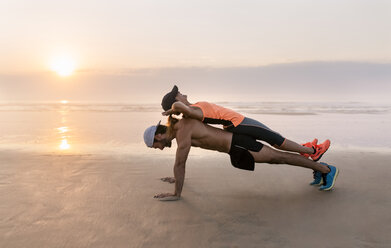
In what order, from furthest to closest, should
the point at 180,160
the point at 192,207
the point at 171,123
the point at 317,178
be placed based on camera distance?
the point at 317,178, the point at 171,123, the point at 180,160, the point at 192,207

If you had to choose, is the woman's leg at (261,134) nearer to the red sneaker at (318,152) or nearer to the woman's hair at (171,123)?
the red sneaker at (318,152)

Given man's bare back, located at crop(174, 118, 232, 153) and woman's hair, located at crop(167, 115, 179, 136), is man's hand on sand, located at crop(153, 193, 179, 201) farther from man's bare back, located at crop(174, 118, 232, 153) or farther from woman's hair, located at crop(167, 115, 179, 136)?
woman's hair, located at crop(167, 115, 179, 136)

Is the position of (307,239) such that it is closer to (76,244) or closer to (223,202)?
(223,202)

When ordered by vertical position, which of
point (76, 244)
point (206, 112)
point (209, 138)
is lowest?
point (76, 244)

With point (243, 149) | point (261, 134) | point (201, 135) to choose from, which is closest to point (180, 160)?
point (201, 135)

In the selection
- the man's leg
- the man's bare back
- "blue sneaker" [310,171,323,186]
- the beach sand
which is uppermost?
the man's bare back

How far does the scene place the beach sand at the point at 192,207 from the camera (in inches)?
118

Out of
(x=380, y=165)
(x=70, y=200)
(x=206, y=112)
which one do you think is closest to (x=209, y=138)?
(x=206, y=112)

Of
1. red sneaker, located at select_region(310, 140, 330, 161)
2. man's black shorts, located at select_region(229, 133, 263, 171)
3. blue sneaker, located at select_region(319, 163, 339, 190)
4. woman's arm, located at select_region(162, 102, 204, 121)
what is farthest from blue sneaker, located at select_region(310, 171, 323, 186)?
woman's arm, located at select_region(162, 102, 204, 121)

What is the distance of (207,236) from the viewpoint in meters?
3.03

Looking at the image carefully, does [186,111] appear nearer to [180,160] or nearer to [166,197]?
[180,160]

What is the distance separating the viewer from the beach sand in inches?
118

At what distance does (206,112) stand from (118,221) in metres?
1.73

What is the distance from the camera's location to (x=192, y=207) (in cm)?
381
